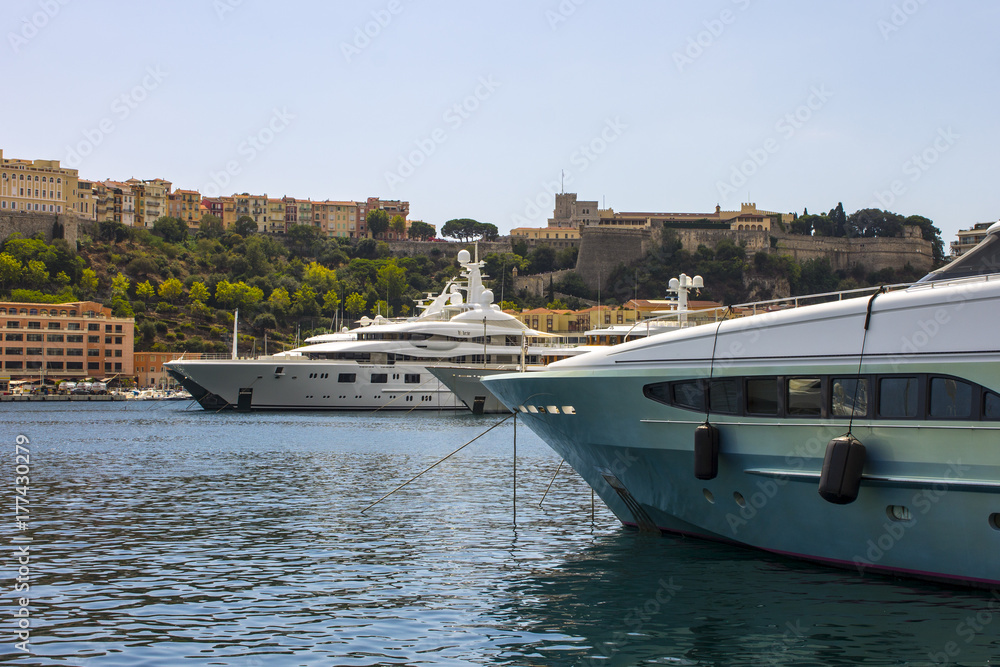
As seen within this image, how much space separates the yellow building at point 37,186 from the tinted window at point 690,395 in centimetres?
14544

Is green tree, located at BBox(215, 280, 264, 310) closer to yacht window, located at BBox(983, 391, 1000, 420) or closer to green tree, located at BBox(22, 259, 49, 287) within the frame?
green tree, located at BBox(22, 259, 49, 287)

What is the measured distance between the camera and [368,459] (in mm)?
32844

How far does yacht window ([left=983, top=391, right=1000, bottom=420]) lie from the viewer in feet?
38.6

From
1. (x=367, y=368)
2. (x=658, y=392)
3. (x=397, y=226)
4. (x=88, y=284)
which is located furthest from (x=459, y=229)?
(x=658, y=392)

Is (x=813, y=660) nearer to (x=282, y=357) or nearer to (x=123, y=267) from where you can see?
(x=282, y=357)

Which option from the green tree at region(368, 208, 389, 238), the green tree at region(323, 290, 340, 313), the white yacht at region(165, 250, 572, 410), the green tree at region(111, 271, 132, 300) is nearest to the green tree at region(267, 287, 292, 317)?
the green tree at region(323, 290, 340, 313)

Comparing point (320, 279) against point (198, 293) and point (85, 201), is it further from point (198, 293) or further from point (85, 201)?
point (85, 201)

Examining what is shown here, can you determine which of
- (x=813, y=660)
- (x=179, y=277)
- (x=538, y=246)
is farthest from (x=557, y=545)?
(x=538, y=246)

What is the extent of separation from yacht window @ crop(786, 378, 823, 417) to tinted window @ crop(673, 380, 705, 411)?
1.38 m

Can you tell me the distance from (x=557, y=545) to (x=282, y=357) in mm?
50346

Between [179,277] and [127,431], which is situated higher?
[179,277]

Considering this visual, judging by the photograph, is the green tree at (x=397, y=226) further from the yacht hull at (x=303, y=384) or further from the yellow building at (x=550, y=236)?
the yacht hull at (x=303, y=384)

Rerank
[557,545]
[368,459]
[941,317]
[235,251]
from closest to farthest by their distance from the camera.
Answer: [941,317], [557,545], [368,459], [235,251]

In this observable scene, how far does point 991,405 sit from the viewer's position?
38.8 feet
